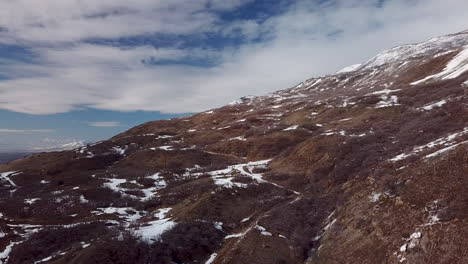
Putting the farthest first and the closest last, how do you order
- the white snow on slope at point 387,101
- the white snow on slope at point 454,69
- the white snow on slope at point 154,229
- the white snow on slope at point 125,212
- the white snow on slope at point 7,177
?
the white snow on slope at point 454,69 → the white snow on slope at point 387,101 → the white snow on slope at point 7,177 → the white snow on slope at point 125,212 → the white snow on slope at point 154,229

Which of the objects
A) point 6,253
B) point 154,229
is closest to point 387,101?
point 154,229

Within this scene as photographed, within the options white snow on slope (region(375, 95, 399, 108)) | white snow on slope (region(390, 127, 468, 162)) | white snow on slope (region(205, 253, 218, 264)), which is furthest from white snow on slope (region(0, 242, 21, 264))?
white snow on slope (region(375, 95, 399, 108))

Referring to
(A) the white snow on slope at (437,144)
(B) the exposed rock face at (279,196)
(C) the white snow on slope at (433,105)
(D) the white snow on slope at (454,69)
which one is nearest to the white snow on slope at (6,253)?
(B) the exposed rock face at (279,196)

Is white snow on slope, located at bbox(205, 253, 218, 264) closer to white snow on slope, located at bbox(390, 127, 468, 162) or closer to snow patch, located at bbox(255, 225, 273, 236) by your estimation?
snow patch, located at bbox(255, 225, 273, 236)

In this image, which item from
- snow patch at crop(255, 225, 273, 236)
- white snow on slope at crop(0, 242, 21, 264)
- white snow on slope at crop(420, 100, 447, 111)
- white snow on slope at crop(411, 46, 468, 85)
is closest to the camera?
snow patch at crop(255, 225, 273, 236)

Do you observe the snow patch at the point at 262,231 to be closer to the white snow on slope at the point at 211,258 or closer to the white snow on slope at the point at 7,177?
the white snow on slope at the point at 211,258

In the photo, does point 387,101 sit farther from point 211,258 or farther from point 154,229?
point 154,229

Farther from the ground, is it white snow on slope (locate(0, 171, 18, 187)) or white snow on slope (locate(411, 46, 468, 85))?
white snow on slope (locate(411, 46, 468, 85))

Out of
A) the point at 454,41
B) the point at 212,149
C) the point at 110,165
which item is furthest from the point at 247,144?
the point at 454,41
